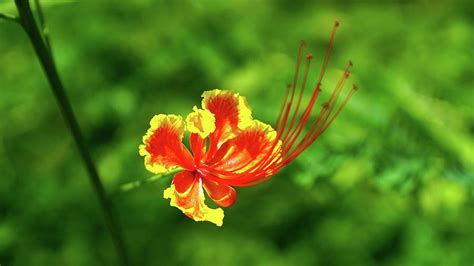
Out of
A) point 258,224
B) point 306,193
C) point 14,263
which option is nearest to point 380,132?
point 306,193

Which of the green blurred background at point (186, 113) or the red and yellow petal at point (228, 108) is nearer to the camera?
the red and yellow petal at point (228, 108)

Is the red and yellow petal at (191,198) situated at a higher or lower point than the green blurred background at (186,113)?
higher

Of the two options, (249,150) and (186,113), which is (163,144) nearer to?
(249,150)

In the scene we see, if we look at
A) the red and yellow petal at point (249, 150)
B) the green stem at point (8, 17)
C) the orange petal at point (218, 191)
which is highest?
the green stem at point (8, 17)

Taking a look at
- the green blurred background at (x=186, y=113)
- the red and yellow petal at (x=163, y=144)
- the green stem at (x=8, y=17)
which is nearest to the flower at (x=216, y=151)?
the red and yellow petal at (x=163, y=144)

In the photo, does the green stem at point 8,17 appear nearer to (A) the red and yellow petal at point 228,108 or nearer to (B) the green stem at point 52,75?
(B) the green stem at point 52,75

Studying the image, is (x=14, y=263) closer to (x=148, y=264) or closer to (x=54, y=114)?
(x=148, y=264)

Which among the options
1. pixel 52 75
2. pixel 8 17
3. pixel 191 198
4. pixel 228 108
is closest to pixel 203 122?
pixel 228 108
